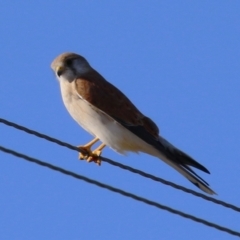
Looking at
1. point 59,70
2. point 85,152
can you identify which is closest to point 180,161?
point 85,152

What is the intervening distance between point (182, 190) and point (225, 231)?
35cm

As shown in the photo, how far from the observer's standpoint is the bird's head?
7273 mm

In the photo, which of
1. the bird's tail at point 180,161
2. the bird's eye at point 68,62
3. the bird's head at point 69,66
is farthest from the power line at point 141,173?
the bird's eye at point 68,62

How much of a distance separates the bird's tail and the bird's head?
1.21m

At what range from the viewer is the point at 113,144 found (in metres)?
6.54

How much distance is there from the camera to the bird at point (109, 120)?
6.34m

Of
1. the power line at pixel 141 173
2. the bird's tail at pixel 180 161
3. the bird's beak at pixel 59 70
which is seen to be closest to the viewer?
the power line at pixel 141 173

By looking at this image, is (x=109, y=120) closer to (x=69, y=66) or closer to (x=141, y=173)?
(x=69, y=66)

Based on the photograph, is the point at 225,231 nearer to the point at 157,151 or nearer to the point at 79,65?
the point at 157,151

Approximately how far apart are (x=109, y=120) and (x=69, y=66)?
0.95 meters

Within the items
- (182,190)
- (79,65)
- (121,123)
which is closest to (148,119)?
(121,123)

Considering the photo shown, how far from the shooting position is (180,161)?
6.05 metres

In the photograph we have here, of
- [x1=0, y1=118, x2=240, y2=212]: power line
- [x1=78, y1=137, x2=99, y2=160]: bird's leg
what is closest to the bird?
[x1=78, y1=137, x2=99, y2=160]: bird's leg

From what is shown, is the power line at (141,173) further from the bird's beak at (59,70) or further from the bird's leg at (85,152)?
the bird's beak at (59,70)
